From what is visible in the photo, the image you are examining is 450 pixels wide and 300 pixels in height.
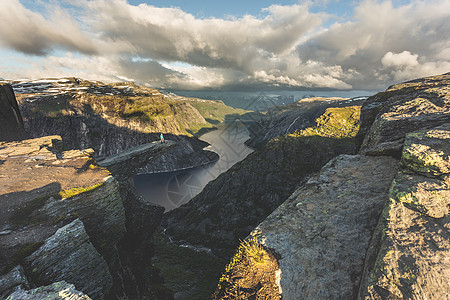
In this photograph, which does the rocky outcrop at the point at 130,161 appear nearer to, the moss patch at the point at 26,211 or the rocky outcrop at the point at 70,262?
the moss patch at the point at 26,211

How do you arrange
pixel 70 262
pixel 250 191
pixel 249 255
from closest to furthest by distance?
pixel 249 255
pixel 70 262
pixel 250 191

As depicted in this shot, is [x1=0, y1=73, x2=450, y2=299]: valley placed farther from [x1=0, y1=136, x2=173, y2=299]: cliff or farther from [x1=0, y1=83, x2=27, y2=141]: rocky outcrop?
[x1=0, y1=83, x2=27, y2=141]: rocky outcrop

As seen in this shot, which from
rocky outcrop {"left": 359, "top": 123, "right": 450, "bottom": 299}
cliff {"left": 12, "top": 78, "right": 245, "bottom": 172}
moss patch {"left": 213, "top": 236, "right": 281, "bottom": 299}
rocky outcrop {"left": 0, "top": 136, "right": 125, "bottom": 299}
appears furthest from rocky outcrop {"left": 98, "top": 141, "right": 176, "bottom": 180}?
cliff {"left": 12, "top": 78, "right": 245, "bottom": 172}

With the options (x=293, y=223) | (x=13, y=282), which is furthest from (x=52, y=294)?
(x=293, y=223)

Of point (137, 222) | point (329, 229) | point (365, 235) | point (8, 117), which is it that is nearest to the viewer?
point (365, 235)

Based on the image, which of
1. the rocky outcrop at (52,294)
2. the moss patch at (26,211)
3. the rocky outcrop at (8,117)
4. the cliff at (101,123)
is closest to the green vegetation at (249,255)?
the rocky outcrop at (52,294)

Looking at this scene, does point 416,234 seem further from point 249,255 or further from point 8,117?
point 8,117

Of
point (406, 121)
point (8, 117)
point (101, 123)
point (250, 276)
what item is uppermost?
point (406, 121)
